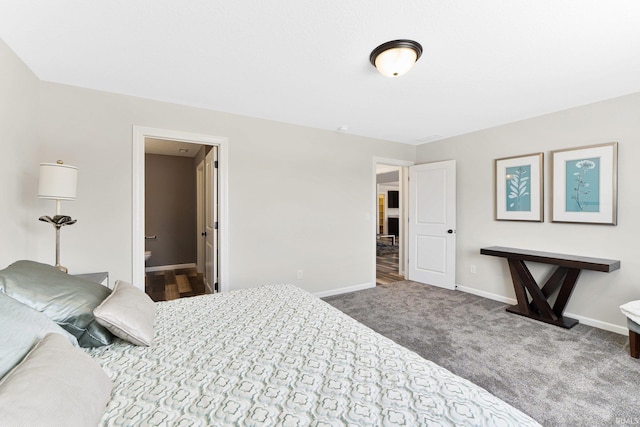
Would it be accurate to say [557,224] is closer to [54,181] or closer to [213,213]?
[213,213]

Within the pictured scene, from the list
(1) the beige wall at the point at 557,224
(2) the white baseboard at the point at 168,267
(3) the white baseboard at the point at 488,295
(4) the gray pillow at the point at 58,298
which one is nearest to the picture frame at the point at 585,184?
(1) the beige wall at the point at 557,224

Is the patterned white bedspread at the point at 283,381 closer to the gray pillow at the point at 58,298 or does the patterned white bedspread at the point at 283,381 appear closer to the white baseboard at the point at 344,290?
the gray pillow at the point at 58,298

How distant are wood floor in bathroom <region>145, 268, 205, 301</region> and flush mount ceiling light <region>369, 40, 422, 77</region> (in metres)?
3.72

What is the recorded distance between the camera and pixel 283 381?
100cm

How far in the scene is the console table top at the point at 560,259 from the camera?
103 inches

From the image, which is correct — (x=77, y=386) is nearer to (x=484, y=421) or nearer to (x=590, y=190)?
Answer: (x=484, y=421)

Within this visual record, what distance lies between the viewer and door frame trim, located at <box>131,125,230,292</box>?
2.68 metres

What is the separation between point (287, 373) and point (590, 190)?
11.9 ft

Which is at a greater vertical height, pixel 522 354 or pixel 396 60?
pixel 396 60

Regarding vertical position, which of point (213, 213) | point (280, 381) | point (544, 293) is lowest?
point (544, 293)

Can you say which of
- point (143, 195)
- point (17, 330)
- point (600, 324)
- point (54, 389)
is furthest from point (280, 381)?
point (600, 324)

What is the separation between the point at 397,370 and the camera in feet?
3.44

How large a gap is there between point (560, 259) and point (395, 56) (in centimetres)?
269

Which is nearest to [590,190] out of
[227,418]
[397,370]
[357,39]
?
[357,39]
